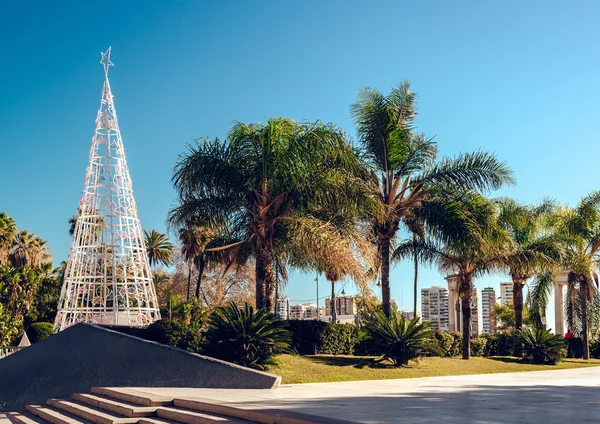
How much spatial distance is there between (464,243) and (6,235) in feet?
116

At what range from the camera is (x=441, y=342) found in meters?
24.9

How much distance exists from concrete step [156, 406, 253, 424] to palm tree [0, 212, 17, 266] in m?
37.6

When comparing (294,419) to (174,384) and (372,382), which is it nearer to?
(174,384)

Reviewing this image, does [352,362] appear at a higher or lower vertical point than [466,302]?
lower

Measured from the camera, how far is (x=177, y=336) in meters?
17.1

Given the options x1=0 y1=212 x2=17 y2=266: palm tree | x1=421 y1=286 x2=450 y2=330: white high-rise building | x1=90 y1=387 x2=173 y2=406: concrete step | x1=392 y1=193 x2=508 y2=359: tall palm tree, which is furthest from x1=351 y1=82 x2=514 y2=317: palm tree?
x1=421 y1=286 x2=450 y2=330: white high-rise building

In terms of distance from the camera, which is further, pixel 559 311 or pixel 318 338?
pixel 559 311

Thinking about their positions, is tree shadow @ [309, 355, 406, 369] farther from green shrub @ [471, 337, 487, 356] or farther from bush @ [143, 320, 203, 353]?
green shrub @ [471, 337, 487, 356]

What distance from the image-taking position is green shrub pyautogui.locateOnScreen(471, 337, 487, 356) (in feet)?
89.1

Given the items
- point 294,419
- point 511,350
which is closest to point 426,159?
point 511,350

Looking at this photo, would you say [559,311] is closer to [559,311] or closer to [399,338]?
[559,311]

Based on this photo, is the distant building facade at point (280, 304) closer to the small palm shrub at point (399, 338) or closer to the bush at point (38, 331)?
the small palm shrub at point (399, 338)

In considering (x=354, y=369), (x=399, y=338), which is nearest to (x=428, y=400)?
(x=354, y=369)

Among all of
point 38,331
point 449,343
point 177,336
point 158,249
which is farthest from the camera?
point 158,249
